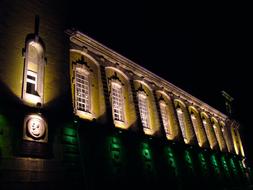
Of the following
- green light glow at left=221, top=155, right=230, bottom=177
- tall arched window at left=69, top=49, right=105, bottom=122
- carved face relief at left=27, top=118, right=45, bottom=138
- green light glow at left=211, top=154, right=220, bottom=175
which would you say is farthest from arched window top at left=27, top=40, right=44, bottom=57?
green light glow at left=221, top=155, right=230, bottom=177

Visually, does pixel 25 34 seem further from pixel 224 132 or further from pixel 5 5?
pixel 224 132

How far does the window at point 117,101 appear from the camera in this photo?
19.8 metres

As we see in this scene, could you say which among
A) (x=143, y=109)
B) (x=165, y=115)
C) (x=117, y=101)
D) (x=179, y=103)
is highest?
(x=179, y=103)

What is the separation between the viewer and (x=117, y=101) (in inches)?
806

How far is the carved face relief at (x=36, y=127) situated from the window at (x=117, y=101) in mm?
7664

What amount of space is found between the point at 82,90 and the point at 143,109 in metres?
7.29

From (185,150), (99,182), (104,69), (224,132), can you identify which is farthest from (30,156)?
(224,132)

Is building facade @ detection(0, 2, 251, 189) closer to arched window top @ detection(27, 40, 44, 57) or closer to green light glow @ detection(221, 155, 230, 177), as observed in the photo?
arched window top @ detection(27, 40, 44, 57)

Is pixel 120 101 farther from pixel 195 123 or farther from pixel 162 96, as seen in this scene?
pixel 195 123

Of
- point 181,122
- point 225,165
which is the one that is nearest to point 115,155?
point 181,122

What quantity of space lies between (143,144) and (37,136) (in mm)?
9662

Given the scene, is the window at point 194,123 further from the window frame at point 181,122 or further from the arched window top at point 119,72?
the arched window top at point 119,72

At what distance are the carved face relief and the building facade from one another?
0.16 ft

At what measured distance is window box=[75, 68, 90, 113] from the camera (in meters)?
16.9
